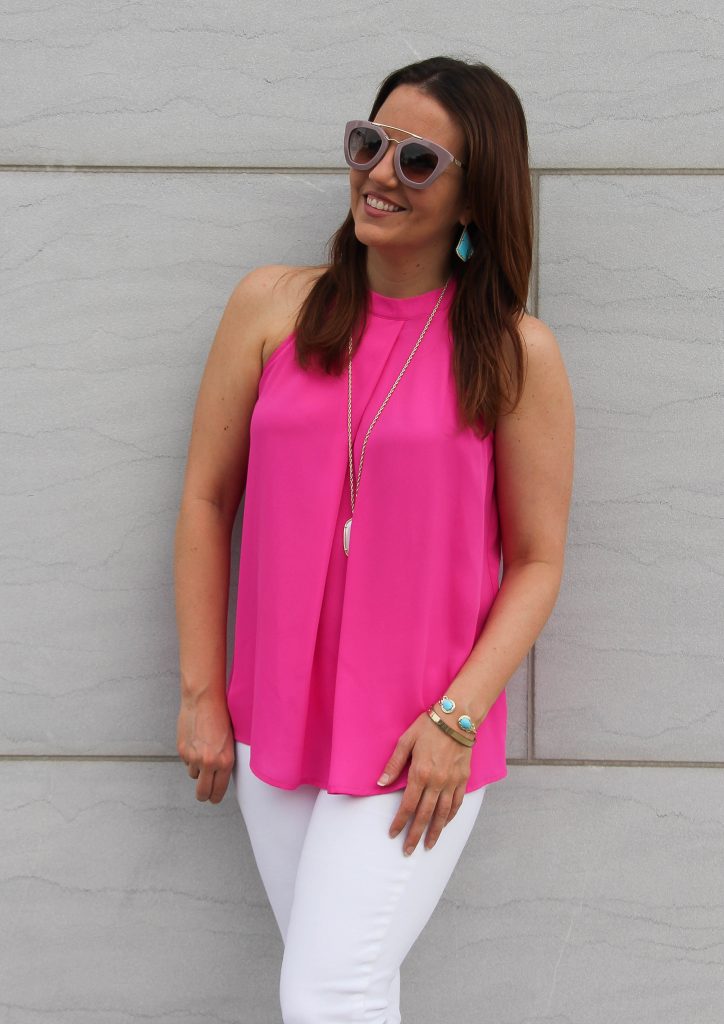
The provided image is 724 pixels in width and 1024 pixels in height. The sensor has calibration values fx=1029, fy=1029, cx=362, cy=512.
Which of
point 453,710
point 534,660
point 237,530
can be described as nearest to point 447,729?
point 453,710

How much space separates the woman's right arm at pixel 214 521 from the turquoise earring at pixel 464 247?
43 centimetres

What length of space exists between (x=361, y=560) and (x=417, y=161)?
0.80 meters

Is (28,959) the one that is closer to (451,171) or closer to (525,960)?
(525,960)

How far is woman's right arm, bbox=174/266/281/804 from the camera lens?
2.28 metres

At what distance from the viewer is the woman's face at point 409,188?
2051 millimetres

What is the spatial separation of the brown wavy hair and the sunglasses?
3.4 inches

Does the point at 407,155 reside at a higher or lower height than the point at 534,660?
higher

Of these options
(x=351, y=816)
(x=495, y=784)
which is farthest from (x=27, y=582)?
(x=495, y=784)

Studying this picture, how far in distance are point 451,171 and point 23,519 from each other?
1.40 m

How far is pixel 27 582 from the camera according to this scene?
2.66 metres

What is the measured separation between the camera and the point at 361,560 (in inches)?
82.3

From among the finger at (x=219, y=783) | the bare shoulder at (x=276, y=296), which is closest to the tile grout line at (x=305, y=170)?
the bare shoulder at (x=276, y=296)

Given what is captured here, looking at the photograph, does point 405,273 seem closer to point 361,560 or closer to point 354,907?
point 361,560

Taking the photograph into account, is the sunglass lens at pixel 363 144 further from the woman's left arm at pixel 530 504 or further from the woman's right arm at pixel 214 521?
the woman's left arm at pixel 530 504
